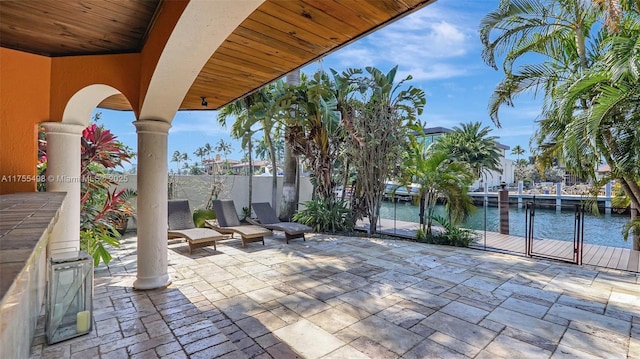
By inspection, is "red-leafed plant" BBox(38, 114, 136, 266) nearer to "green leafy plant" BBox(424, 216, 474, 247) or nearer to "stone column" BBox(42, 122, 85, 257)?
"stone column" BBox(42, 122, 85, 257)

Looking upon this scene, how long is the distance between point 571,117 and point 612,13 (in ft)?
6.64

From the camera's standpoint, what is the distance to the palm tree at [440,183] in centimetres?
778

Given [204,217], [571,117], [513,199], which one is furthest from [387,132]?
[513,199]

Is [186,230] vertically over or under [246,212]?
over

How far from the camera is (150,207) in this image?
4250 mm

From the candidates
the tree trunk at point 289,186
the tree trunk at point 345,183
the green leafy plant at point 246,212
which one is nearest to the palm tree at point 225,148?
the green leafy plant at point 246,212

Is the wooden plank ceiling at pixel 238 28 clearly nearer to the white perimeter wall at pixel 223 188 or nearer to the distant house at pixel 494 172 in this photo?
the white perimeter wall at pixel 223 188

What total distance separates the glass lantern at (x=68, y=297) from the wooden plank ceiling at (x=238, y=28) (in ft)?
7.68

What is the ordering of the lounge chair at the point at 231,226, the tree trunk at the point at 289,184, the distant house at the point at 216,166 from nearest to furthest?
the lounge chair at the point at 231,226 → the tree trunk at the point at 289,184 → the distant house at the point at 216,166

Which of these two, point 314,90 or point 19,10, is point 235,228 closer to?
point 314,90

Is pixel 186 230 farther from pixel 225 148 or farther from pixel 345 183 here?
pixel 225 148

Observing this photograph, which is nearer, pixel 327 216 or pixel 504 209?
pixel 327 216

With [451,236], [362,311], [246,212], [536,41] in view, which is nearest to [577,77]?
[536,41]

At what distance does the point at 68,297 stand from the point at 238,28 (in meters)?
3.18
